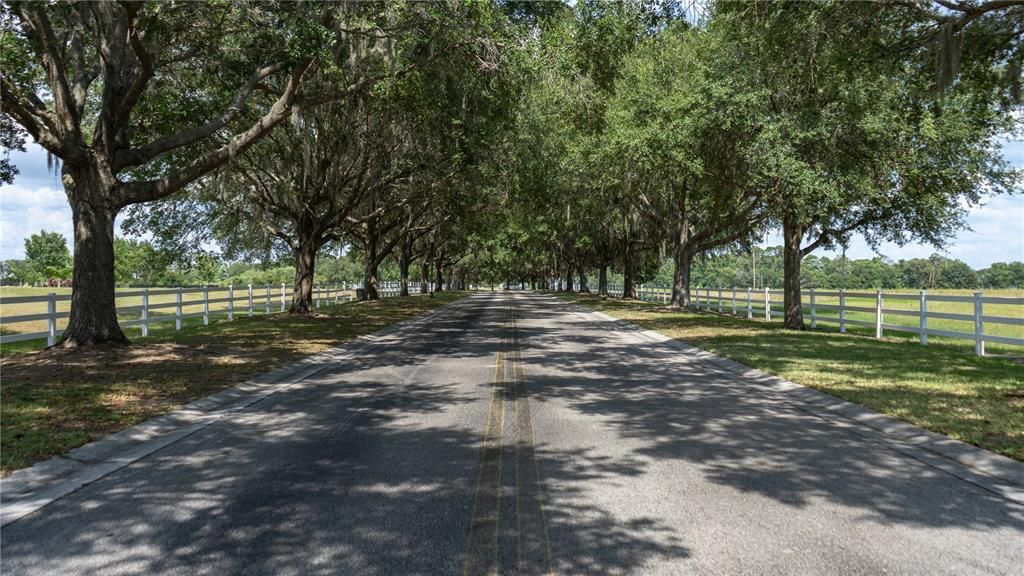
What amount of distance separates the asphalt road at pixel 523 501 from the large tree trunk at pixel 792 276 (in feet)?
43.7

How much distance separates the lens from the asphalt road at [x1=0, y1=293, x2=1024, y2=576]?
11.9 ft

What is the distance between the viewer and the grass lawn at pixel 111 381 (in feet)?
20.6

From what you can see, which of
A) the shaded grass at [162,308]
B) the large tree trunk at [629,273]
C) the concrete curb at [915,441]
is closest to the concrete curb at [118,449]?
the shaded grass at [162,308]

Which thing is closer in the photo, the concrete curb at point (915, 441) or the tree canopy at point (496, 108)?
the concrete curb at point (915, 441)

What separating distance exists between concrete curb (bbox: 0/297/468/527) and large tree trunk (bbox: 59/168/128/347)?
3.99 metres

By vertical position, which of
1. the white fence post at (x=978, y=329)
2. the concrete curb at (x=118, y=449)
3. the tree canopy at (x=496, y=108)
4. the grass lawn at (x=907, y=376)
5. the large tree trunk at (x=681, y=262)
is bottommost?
the concrete curb at (x=118, y=449)

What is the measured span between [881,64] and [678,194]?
18.1 metres

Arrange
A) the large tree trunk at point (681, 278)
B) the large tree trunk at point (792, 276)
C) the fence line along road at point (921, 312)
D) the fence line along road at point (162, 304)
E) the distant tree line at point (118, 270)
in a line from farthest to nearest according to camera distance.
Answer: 1. the distant tree line at point (118, 270)
2. the large tree trunk at point (681, 278)
3. the large tree trunk at point (792, 276)
4. the fence line along road at point (162, 304)
5. the fence line along road at point (921, 312)

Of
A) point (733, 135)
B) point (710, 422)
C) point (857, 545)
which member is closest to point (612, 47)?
point (733, 135)

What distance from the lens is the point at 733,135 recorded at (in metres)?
18.8

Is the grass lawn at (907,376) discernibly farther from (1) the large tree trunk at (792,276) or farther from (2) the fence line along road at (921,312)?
(1) the large tree trunk at (792,276)

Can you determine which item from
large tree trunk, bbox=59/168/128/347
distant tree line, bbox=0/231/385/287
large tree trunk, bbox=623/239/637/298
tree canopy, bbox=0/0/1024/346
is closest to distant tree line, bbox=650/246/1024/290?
distant tree line, bbox=0/231/385/287

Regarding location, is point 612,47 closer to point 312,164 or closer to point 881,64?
point 881,64

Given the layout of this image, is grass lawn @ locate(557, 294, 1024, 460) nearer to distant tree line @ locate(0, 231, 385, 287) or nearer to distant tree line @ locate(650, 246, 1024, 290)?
distant tree line @ locate(0, 231, 385, 287)
